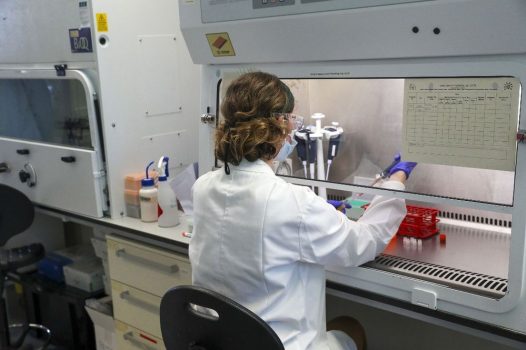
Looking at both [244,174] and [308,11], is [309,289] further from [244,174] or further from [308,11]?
[308,11]

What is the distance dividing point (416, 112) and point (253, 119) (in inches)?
17.0

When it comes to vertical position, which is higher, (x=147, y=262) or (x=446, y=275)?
(x=446, y=275)

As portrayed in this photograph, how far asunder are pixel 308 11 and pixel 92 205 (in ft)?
4.37

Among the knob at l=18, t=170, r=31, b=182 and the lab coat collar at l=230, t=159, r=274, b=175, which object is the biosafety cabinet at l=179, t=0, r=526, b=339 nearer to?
the lab coat collar at l=230, t=159, r=274, b=175

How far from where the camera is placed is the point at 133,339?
7.46 ft

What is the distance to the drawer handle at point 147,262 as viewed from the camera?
6.56 ft

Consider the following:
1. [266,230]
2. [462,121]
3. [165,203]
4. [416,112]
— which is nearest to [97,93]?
[165,203]

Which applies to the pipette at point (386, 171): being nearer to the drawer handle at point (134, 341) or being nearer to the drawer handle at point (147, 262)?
the drawer handle at point (147, 262)

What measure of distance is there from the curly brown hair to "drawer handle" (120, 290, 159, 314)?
3.25ft

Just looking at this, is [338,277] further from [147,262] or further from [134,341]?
[134,341]

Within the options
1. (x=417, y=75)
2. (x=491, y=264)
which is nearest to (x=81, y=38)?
(x=417, y=75)

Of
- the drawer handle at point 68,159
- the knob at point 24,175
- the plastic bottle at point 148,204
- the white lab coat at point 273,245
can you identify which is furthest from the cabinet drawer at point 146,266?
the knob at point 24,175

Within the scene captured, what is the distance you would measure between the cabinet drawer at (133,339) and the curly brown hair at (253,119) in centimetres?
110

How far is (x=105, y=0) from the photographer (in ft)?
6.89
